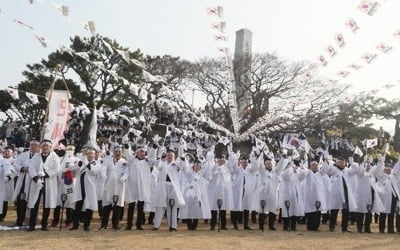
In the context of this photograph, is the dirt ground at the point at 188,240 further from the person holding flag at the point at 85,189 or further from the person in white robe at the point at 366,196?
the person in white robe at the point at 366,196

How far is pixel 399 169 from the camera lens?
12375 millimetres

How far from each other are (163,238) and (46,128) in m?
5.50

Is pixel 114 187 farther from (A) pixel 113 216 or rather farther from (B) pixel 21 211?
(B) pixel 21 211

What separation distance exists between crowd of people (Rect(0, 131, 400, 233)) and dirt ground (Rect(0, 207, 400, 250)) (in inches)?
20.2

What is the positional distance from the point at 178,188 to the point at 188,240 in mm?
1836

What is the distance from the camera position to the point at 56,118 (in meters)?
13.0

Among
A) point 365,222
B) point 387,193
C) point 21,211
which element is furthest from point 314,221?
point 21,211

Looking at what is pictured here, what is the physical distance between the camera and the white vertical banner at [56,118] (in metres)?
12.8

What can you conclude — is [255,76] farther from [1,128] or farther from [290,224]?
[290,224]

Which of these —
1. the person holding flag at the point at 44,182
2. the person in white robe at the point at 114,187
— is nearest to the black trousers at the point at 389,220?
the person in white robe at the point at 114,187

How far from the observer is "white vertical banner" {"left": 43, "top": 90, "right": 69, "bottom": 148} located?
12.8 metres

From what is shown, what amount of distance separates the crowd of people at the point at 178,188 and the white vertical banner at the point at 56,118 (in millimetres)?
1327

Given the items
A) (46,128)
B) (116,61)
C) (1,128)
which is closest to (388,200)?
(46,128)

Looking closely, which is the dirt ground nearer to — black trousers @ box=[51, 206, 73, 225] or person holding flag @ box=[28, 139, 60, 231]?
person holding flag @ box=[28, 139, 60, 231]
